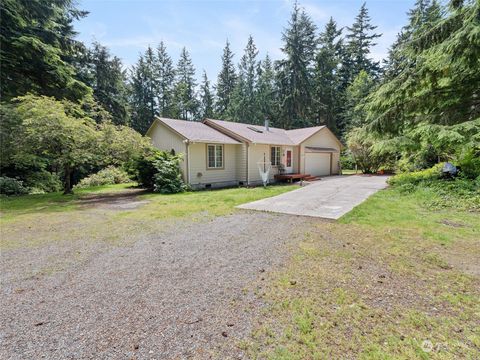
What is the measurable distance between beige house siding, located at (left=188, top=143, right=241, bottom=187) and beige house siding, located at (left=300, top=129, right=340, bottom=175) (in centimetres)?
564

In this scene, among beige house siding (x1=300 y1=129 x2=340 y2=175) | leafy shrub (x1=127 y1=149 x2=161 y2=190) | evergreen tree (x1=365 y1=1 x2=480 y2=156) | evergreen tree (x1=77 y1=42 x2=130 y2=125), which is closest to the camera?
evergreen tree (x1=365 y1=1 x2=480 y2=156)

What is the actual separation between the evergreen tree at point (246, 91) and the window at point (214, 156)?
19997 millimetres

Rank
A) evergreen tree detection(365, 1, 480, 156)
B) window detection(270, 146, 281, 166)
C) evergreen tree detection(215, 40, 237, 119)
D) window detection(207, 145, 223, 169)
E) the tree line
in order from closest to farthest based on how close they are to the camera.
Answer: evergreen tree detection(365, 1, 480, 156)
the tree line
window detection(207, 145, 223, 169)
window detection(270, 146, 281, 166)
evergreen tree detection(215, 40, 237, 119)

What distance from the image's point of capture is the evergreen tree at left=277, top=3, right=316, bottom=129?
30172mm

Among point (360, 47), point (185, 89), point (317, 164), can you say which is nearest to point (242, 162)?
point (317, 164)

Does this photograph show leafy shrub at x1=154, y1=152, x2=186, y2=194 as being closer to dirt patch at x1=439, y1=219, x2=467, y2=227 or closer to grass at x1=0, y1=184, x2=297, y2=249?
grass at x1=0, y1=184, x2=297, y2=249

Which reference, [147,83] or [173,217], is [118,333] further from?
[147,83]

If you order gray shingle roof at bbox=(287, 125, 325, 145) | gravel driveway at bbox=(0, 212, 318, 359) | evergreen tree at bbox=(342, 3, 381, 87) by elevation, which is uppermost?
evergreen tree at bbox=(342, 3, 381, 87)

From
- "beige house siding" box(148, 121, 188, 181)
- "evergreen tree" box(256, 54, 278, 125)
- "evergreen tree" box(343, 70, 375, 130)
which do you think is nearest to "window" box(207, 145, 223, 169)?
"beige house siding" box(148, 121, 188, 181)

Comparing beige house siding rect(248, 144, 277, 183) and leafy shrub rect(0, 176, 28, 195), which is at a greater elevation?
beige house siding rect(248, 144, 277, 183)

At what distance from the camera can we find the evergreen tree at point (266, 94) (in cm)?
3325

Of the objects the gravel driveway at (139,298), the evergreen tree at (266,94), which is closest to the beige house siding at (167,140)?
the gravel driveway at (139,298)

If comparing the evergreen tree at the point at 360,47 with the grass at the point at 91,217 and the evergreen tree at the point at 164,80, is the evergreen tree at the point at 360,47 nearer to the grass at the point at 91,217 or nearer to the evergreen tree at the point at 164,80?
the evergreen tree at the point at 164,80

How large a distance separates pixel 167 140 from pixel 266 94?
894 inches
